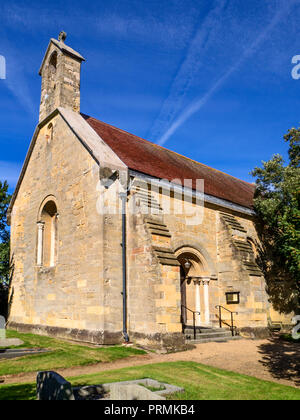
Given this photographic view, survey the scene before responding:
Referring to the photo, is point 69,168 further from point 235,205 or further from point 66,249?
point 235,205

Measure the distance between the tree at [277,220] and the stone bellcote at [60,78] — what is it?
10402mm

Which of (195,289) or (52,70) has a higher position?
(52,70)

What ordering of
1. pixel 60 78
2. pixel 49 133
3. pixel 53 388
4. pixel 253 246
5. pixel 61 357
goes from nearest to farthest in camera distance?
pixel 53 388 → pixel 61 357 → pixel 60 78 → pixel 49 133 → pixel 253 246

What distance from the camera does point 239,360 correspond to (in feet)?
32.4

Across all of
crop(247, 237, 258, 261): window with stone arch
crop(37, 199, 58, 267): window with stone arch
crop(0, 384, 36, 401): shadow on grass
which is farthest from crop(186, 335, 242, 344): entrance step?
crop(37, 199, 58, 267): window with stone arch

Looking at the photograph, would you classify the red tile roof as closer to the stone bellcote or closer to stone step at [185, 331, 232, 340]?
the stone bellcote

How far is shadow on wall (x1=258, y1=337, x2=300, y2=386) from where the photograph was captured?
27.4 feet

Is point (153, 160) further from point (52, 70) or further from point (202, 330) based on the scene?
point (202, 330)

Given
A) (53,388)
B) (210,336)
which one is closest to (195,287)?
(210,336)

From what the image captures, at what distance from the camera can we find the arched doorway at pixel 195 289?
15.3 m

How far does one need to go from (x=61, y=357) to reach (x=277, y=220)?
42.3 ft

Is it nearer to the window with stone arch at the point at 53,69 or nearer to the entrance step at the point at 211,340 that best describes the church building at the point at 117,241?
the window with stone arch at the point at 53,69

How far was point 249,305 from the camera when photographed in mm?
14703
